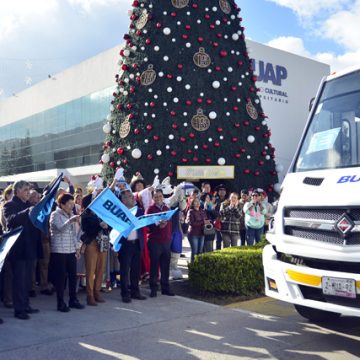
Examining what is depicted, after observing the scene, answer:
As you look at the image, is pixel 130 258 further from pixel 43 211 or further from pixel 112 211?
pixel 43 211

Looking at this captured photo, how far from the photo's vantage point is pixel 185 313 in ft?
22.2

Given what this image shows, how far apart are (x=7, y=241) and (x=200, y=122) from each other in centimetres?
900

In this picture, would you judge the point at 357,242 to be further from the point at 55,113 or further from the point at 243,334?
the point at 55,113

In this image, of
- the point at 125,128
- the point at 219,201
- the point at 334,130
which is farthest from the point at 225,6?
the point at 334,130

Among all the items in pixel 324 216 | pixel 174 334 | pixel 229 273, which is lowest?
pixel 174 334

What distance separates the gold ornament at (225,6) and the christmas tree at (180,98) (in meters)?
0.03

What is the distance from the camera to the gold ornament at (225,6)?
1494 cm

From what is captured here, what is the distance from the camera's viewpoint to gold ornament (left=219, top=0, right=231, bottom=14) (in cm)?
1494

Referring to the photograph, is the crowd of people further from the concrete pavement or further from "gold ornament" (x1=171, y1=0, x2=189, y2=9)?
"gold ornament" (x1=171, y1=0, x2=189, y2=9)

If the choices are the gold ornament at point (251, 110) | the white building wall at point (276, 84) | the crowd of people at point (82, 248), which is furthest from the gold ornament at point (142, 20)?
the white building wall at point (276, 84)

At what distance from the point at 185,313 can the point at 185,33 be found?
33.0 ft

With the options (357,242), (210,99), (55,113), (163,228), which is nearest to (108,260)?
(163,228)

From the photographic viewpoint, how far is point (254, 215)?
37.5 feet

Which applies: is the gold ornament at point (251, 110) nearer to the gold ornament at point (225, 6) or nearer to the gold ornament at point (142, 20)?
the gold ornament at point (225, 6)
